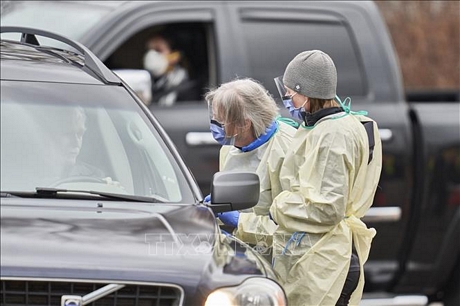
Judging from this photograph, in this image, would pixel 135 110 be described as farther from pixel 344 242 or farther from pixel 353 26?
pixel 353 26

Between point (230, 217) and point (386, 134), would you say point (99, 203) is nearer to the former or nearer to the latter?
point (230, 217)

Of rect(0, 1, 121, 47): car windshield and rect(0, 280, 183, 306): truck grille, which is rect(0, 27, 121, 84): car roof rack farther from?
rect(0, 1, 121, 47): car windshield

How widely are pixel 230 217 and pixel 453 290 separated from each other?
3.56 meters

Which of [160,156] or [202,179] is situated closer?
[160,156]

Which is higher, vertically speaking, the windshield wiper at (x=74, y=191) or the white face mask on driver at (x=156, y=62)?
the white face mask on driver at (x=156, y=62)

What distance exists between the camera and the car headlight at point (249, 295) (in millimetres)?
4008

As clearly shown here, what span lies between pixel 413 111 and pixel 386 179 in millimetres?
577

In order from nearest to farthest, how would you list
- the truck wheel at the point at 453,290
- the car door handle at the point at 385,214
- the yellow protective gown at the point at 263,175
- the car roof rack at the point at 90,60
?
the yellow protective gown at the point at 263,175 → the car roof rack at the point at 90,60 → the car door handle at the point at 385,214 → the truck wheel at the point at 453,290

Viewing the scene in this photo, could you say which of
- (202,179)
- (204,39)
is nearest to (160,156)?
(202,179)

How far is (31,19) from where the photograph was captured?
7.50 metres

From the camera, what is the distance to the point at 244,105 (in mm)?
5117

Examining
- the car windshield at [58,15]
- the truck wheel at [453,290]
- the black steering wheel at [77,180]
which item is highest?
the car windshield at [58,15]

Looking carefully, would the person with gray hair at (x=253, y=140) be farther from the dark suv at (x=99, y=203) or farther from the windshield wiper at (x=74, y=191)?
the windshield wiper at (x=74, y=191)

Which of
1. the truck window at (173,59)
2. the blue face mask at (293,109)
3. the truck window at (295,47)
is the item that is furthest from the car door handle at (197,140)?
the blue face mask at (293,109)
